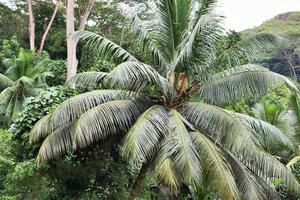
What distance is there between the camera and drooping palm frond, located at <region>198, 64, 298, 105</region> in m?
11.2

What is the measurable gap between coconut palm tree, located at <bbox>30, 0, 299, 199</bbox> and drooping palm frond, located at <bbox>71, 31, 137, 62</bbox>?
0.02 meters

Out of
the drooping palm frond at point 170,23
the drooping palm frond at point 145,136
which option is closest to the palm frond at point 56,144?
the drooping palm frond at point 145,136

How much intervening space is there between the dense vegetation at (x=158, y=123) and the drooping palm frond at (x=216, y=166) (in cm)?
2

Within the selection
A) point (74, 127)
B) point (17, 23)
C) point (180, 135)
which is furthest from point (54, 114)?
point (17, 23)

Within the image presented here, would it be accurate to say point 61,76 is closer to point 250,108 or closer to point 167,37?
point 250,108

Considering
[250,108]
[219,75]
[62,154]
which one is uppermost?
[219,75]

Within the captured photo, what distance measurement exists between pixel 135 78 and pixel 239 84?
2483 millimetres

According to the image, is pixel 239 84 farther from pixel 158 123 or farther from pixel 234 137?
pixel 158 123

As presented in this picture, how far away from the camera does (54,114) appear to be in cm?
1078

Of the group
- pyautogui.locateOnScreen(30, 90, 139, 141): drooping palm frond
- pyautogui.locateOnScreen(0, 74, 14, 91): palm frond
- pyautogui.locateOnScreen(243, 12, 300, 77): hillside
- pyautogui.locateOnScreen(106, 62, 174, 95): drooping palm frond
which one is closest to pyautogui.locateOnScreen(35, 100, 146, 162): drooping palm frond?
pyautogui.locateOnScreen(30, 90, 139, 141): drooping palm frond

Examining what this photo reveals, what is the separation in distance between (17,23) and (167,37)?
910 inches

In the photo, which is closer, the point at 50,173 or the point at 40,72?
the point at 50,173

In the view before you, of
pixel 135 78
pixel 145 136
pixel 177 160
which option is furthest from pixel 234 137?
pixel 135 78

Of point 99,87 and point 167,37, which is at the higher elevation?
point 167,37
